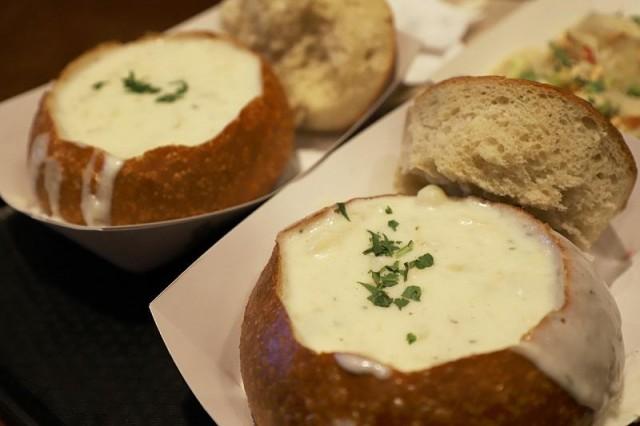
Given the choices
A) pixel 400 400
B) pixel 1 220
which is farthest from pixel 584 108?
pixel 1 220

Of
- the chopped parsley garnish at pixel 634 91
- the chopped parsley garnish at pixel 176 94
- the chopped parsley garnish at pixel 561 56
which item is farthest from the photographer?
the chopped parsley garnish at pixel 561 56

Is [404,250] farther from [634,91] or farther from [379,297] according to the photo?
[634,91]

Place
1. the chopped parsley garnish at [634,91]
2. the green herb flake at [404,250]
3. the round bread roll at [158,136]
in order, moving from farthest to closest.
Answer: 1. the chopped parsley garnish at [634,91]
2. the round bread roll at [158,136]
3. the green herb flake at [404,250]

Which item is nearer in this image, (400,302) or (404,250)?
(400,302)

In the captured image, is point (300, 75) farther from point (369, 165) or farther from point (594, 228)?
point (594, 228)

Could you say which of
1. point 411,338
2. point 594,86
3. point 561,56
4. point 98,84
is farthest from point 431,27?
point 411,338

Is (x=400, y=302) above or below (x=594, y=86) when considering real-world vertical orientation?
above

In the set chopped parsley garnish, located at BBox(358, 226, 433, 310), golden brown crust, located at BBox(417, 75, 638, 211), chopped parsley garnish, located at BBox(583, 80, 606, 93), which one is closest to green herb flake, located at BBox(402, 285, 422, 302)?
chopped parsley garnish, located at BBox(358, 226, 433, 310)

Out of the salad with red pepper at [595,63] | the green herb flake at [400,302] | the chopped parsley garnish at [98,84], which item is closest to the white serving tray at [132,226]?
the chopped parsley garnish at [98,84]

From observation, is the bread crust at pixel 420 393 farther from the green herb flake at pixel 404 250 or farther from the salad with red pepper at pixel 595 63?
the salad with red pepper at pixel 595 63
